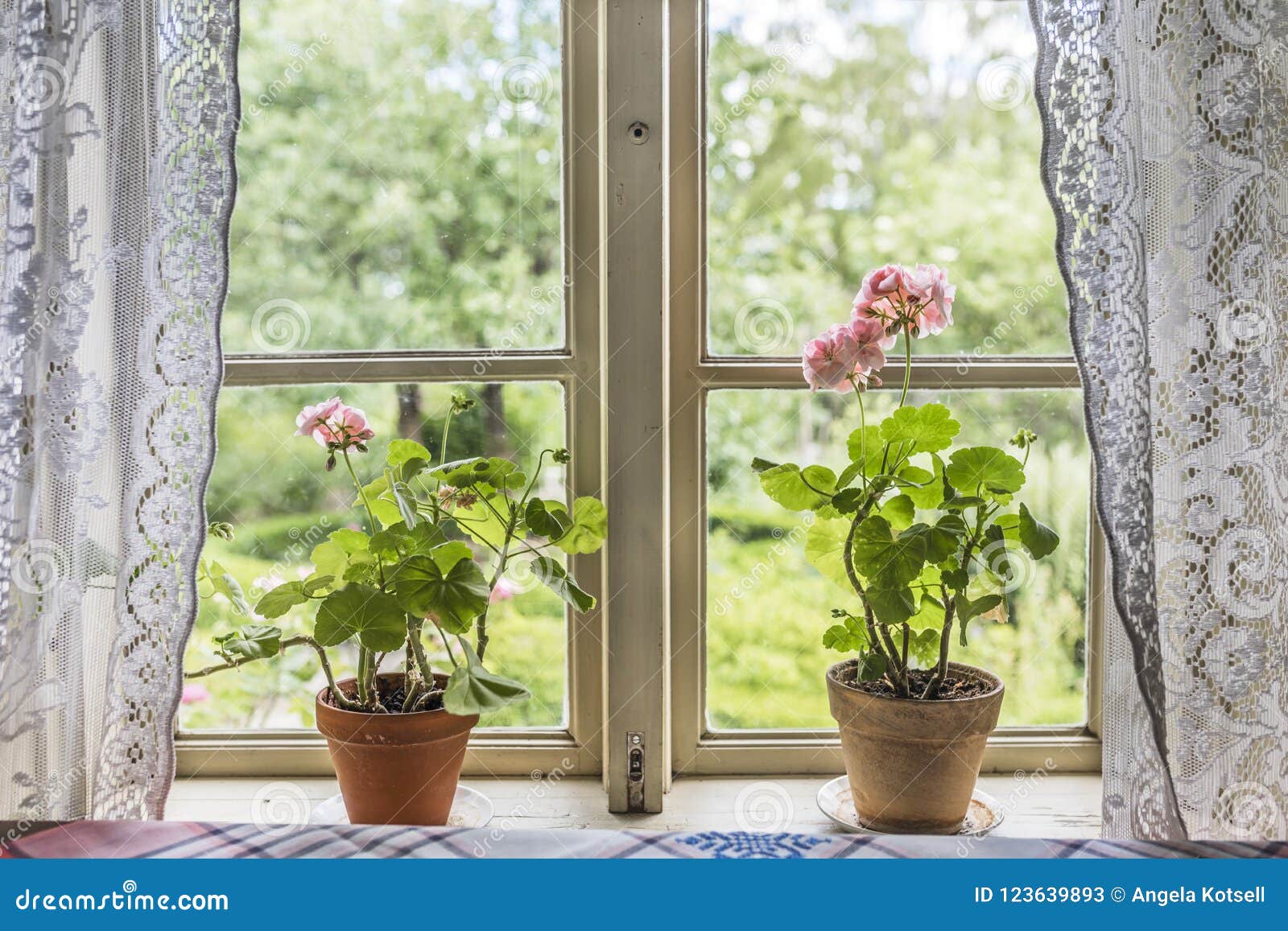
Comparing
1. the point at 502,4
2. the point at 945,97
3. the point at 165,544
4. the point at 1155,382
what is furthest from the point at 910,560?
the point at 502,4

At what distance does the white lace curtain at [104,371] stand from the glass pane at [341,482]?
1.02 feet

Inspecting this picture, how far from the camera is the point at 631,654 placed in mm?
1370

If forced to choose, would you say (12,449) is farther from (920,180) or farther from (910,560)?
(920,180)

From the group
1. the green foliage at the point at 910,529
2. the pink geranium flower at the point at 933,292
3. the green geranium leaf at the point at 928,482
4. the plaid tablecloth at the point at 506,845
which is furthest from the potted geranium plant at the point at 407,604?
the pink geranium flower at the point at 933,292

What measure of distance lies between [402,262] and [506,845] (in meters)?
0.90

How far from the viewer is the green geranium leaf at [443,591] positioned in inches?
45.1

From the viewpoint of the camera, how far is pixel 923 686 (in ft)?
4.26

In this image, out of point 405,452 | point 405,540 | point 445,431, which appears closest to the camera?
point 405,540

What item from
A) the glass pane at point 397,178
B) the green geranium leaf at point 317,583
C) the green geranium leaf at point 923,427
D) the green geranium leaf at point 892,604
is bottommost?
the green geranium leaf at point 892,604

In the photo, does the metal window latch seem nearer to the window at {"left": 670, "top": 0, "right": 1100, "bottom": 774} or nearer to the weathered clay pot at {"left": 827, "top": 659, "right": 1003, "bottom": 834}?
the window at {"left": 670, "top": 0, "right": 1100, "bottom": 774}

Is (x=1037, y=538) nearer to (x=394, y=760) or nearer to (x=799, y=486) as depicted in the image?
(x=799, y=486)

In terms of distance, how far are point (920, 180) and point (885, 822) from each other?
3.25 ft

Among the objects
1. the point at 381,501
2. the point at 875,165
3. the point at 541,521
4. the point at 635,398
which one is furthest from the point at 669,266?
the point at 381,501

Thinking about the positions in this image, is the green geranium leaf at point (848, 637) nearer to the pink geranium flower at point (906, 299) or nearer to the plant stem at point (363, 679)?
the pink geranium flower at point (906, 299)
